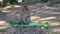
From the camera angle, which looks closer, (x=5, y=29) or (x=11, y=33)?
(x=11, y=33)

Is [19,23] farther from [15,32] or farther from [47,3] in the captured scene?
[47,3]

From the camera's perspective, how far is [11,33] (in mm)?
6656

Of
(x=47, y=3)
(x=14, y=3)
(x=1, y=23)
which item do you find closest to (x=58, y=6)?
(x=47, y=3)

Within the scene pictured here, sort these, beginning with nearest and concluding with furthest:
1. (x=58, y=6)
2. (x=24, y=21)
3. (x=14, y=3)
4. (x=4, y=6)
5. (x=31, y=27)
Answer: (x=31, y=27) < (x=24, y=21) < (x=58, y=6) < (x=4, y=6) < (x=14, y=3)

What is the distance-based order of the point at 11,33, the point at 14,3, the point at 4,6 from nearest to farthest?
the point at 11,33 → the point at 4,6 → the point at 14,3

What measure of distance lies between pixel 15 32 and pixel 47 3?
6.65 meters

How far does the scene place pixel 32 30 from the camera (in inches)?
269

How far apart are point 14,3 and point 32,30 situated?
23.6 feet

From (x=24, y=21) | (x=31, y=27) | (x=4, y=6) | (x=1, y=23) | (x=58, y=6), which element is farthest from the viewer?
(x=4, y=6)

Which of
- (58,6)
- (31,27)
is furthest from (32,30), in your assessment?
(58,6)

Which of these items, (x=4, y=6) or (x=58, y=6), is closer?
(x=58, y=6)

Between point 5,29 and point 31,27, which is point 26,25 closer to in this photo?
point 31,27

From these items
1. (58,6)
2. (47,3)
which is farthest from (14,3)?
(58,6)

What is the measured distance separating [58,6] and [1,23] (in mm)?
4766
